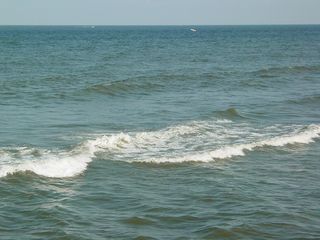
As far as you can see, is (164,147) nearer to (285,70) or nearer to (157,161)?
(157,161)

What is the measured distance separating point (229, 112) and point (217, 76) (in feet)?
55.0

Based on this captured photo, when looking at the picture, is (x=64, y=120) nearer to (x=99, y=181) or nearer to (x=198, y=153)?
(x=198, y=153)

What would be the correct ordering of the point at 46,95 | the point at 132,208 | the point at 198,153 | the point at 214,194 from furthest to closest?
the point at 46,95 → the point at 198,153 → the point at 214,194 → the point at 132,208

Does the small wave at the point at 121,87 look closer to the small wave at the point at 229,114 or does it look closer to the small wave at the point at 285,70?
the small wave at the point at 229,114

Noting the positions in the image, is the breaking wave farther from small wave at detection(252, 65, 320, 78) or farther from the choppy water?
small wave at detection(252, 65, 320, 78)

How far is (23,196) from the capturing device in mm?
14578

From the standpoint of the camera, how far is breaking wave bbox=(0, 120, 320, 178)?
1728 cm

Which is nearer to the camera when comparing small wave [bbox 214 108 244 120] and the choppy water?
the choppy water

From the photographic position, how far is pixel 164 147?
20.2 meters

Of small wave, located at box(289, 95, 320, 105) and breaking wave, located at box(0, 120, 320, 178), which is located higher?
breaking wave, located at box(0, 120, 320, 178)

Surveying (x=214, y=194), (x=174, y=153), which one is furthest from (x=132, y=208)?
(x=174, y=153)

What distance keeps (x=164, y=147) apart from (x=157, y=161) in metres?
2.08

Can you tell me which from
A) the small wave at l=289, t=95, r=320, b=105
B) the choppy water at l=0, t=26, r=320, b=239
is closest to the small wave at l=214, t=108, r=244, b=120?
the choppy water at l=0, t=26, r=320, b=239

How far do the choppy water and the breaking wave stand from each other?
4 centimetres
